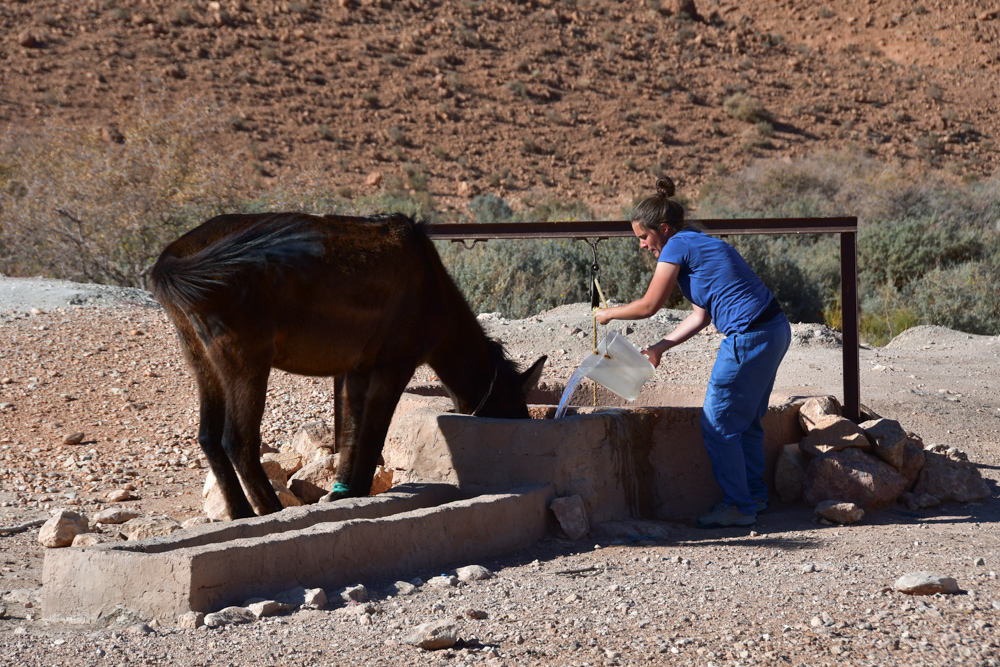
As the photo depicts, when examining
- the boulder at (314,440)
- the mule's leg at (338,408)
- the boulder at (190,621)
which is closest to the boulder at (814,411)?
the mule's leg at (338,408)

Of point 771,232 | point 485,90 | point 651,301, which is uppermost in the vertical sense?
point 485,90

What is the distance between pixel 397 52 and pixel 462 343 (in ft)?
97.7

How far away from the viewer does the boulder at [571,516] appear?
5.12 metres

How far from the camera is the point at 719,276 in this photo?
5.19 meters

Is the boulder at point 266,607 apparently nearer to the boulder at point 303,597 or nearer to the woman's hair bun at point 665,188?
the boulder at point 303,597

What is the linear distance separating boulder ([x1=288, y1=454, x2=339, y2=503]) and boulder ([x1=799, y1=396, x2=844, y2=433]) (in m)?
2.95

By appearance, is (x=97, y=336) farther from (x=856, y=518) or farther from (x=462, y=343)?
(x=856, y=518)

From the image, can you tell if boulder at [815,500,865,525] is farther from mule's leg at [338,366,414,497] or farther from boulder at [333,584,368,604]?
boulder at [333,584,368,604]

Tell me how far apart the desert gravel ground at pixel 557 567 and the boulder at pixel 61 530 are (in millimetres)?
133

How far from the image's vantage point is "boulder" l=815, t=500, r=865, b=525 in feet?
17.8

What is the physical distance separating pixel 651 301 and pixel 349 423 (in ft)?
5.74

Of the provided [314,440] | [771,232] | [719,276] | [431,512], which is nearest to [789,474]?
[719,276]

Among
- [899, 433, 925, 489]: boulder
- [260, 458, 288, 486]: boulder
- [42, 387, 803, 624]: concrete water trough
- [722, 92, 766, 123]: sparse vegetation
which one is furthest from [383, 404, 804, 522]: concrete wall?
[722, 92, 766, 123]: sparse vegetation

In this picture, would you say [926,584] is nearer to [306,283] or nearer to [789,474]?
[789,474]
